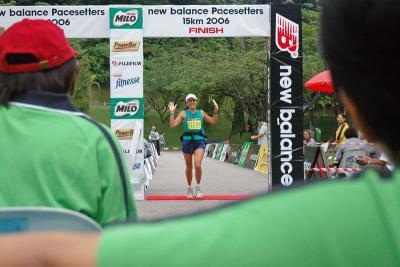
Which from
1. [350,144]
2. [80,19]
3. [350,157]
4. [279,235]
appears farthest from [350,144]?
[279,235]

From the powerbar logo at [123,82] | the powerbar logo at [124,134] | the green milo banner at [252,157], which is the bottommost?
the green milo banner at [252,157]

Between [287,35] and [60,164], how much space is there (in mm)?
11490

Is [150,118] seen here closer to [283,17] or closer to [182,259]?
[283,17]

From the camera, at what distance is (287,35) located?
1354cm

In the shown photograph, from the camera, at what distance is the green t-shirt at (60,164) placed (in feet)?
7.80

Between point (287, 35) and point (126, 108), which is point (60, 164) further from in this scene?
point (287, 35)

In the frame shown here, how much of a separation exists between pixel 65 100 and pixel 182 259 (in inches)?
67.2

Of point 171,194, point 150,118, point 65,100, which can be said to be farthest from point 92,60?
point 65,100

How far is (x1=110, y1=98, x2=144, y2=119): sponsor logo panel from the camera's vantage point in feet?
44.2

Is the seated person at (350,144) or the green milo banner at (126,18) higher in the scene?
the green milo banner at (126,18)

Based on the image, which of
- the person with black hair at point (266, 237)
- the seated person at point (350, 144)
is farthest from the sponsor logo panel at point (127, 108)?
the person with black hair at point (266, 237)

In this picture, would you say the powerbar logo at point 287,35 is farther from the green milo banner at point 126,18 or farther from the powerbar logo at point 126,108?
the powerbar logo at point 126,108

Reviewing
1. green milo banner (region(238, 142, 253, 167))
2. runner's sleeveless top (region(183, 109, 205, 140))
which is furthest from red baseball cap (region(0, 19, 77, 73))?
green milo banner (region(238, 142, 253, 167))

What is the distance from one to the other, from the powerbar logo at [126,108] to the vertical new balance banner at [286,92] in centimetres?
248
